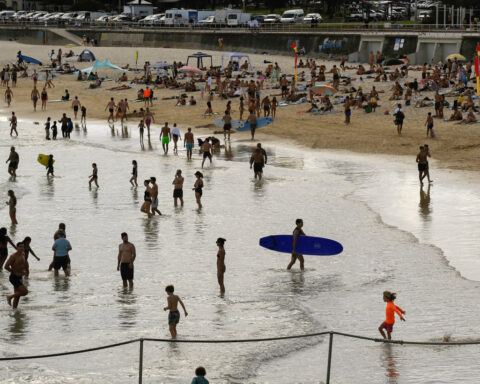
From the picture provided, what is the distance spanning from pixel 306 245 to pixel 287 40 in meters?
48.4

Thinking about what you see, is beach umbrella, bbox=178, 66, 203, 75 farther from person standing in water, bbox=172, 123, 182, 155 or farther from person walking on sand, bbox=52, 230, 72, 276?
person walking on sand, bbox=52, 230, 72, 276

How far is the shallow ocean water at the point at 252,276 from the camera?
12359mm

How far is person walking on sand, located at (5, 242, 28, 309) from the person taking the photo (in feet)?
47.9

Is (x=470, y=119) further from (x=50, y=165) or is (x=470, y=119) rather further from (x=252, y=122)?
(x=50, y=165)

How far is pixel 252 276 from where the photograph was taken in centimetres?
1688

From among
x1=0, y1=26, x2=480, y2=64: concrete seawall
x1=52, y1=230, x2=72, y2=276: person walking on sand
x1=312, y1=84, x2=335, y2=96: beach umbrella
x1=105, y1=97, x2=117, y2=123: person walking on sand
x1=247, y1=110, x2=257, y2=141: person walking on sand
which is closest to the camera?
x1=52, y1=230, x2=72, y2=276: person walking on sand

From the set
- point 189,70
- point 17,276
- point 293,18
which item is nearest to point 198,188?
point 17,276

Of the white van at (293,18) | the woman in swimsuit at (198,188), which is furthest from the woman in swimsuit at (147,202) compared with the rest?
the white van at (293,18)

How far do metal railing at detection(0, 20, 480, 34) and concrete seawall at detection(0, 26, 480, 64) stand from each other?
41 cm

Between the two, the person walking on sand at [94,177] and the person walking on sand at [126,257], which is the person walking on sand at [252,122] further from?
the person walking on sand at [126,257]

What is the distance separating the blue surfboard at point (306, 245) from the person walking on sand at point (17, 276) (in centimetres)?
519

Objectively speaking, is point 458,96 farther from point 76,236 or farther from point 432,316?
point 432,316

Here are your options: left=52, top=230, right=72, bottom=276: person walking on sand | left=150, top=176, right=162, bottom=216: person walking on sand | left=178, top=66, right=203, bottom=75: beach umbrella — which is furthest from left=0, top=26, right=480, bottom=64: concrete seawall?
left=52, top=230, right=72, bottom=276: person walking on sand

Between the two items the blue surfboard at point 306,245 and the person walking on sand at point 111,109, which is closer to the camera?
the blue surfboard at point 306,245
